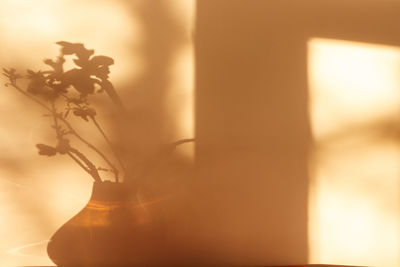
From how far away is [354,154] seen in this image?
1.08m

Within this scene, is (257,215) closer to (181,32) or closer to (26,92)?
(181,32)

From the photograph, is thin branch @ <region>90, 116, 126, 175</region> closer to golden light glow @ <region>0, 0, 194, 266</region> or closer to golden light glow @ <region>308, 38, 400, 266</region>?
golden light glow @ <region>0, 0, 194, 266</region>

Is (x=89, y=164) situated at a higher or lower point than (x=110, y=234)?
higher

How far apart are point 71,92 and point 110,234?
1.23ft

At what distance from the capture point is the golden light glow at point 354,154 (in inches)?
41.6

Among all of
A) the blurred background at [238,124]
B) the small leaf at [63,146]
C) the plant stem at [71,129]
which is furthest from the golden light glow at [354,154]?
the small leaf at [63,146]

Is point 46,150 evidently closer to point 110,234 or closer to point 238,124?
point 110,234

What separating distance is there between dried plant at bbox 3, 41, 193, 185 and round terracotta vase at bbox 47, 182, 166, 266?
0.07 meters

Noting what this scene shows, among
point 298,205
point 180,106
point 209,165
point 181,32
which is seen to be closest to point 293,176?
point 298,205

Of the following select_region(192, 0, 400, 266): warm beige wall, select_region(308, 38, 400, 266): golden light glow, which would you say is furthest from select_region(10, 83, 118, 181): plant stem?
select_region(308, 38, 400, 266): golden light glow

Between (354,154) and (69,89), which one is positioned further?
(354,154)

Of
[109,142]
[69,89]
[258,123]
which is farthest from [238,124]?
[69,89]

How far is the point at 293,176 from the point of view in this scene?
104 cm

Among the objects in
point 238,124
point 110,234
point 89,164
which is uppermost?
point 238,124
